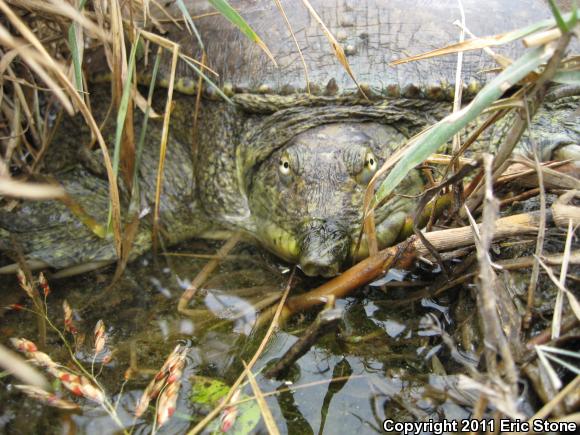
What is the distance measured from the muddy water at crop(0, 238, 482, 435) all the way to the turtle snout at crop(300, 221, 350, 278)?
14 cm

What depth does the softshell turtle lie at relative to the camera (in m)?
2.18

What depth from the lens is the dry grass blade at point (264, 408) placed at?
4.84 feet

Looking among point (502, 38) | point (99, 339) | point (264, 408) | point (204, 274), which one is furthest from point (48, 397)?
point (502, 38)

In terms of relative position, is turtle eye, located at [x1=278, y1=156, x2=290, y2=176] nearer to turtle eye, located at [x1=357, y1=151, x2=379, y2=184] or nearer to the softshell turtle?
the softshell turtle

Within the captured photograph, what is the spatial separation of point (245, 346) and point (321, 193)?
64cm

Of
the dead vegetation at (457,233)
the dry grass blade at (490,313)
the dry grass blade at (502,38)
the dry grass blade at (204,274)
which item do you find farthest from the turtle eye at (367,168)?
the dry grass blade at (490,313)

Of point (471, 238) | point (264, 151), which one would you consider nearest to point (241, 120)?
point (264, 151)

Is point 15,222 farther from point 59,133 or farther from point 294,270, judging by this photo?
point 294,270

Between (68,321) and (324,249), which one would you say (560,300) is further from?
(68,321)

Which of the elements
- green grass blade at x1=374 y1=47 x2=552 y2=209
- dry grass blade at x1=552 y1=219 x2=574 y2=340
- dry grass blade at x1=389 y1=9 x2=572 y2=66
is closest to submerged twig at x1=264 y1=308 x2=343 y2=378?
green grass blade at x1=374 y1=47 x2=552 y2=209

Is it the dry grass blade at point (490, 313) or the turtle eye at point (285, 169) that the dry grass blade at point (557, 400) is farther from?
the turtle eye at point (285, 169)

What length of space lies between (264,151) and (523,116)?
3.96 ft

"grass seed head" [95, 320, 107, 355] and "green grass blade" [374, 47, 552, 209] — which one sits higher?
"green grass blade" [374, 47, 552, 209]

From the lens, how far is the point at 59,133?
2699mm
